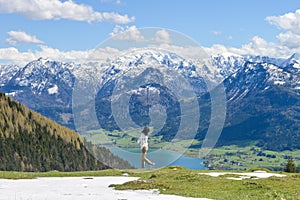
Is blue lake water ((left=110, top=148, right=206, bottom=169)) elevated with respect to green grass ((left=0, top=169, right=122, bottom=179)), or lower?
elevated

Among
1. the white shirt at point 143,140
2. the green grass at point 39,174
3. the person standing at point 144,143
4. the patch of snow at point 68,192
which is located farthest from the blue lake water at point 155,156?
the green grass at point 39,174

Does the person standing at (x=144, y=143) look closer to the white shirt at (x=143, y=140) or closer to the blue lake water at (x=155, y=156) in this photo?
the white shirt at (x=143, y=140)

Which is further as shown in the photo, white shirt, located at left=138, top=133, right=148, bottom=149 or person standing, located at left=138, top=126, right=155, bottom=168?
white shirt, located at left=138, top=133, right=148, bottom=149

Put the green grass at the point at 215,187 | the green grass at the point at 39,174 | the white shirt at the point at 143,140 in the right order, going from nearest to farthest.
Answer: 1. the green grass at the point at 215,187
2. the white shirt at the point at 143,140
3. the green grass at the point at 39,174

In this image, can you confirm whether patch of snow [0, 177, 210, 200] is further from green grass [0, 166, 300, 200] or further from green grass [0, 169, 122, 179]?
green grass [0, 169, 122, 179]

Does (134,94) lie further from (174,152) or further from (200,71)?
(174,152)

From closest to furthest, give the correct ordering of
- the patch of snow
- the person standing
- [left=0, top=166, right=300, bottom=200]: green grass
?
the patch of snow
[left=0, top=166, right=300, bottom=200]: green grass
the person standing

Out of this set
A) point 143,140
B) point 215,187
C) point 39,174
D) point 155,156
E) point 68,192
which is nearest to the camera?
point 68,192

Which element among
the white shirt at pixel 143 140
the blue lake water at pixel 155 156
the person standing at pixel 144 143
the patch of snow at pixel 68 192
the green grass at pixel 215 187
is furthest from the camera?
the white shirt at pixel 143 140

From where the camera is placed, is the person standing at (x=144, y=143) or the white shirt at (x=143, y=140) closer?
the person standing at (x=144, y=143)

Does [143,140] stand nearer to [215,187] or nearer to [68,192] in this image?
[215,187]

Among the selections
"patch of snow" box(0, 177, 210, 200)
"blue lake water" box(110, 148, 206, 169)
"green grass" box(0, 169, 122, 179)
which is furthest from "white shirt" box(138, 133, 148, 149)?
"green grass" box(0, 169, 122, 179)

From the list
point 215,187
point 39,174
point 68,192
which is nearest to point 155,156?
point 215,187

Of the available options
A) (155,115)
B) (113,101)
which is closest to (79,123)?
(113,101)
